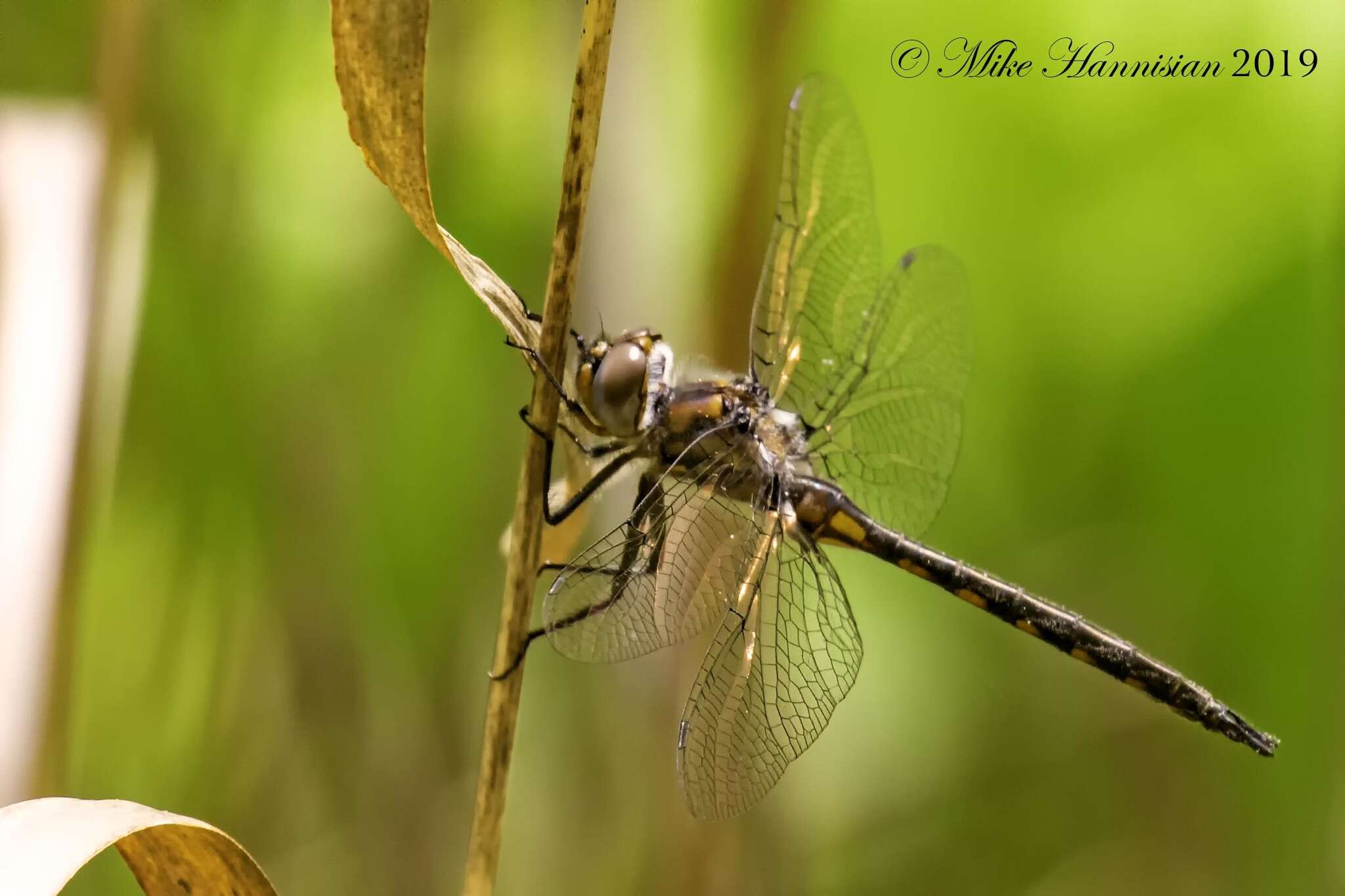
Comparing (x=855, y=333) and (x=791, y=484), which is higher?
(x=855, y=333)

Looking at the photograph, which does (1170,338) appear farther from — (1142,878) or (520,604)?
(520,604)

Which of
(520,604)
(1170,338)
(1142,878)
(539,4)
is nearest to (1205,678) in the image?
(1142,878)

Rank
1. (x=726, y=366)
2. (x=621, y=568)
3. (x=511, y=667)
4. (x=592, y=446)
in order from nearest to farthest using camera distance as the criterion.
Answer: (x=511, y=667), (x=621, y=568), (x=592, y=446), (x=726, y=366)

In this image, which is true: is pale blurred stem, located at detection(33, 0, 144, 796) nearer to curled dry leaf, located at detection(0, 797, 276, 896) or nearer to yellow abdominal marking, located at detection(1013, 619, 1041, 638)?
curled dry leaf, located at detection(0, 797, 276, 896)

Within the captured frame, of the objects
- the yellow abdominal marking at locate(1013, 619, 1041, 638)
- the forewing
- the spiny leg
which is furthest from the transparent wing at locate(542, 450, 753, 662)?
the yellow abdominal marking at locate(1013, 619, 1041, 638)

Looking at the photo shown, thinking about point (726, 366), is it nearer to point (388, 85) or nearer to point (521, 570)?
point (521, 570)

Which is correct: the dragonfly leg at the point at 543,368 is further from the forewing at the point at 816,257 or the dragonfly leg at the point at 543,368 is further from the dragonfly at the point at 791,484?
the forewing at the point at 816,257

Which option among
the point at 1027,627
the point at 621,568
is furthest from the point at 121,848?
the point at 1027,627

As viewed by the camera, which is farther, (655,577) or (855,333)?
(855,333)
